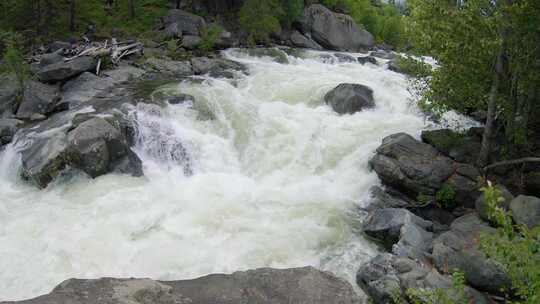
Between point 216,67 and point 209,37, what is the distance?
16.5 feet

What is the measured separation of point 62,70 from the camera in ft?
65.3

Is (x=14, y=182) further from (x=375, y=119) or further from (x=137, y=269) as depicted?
(x=375, y=119)

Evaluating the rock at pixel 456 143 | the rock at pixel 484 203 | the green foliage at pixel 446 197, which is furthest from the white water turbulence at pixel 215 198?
the rock at pixel 484 203

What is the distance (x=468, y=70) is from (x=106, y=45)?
18938mm

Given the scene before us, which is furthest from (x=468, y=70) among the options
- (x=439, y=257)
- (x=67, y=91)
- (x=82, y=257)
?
(x=67, y=91)

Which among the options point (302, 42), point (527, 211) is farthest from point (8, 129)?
point (302, 42)

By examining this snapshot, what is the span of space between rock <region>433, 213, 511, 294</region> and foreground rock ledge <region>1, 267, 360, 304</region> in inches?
104

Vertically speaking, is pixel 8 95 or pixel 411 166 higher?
pixel 411 166

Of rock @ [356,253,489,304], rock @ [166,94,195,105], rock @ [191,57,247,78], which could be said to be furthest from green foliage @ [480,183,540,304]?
rock @ [191,57,247,78]

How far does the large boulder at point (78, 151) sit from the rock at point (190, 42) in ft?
42.5

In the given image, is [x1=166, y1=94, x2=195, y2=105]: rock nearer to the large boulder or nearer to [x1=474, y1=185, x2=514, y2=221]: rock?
the large boulder

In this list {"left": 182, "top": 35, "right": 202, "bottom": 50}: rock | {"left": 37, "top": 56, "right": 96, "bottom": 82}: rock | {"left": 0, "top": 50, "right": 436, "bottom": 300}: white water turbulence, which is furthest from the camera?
{"left": 182, "top": 35, "right": 202, "bottom": 50}: rock

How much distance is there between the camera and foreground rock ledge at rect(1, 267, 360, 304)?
7004 millimetres

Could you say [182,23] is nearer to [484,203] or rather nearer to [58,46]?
[58,46]
